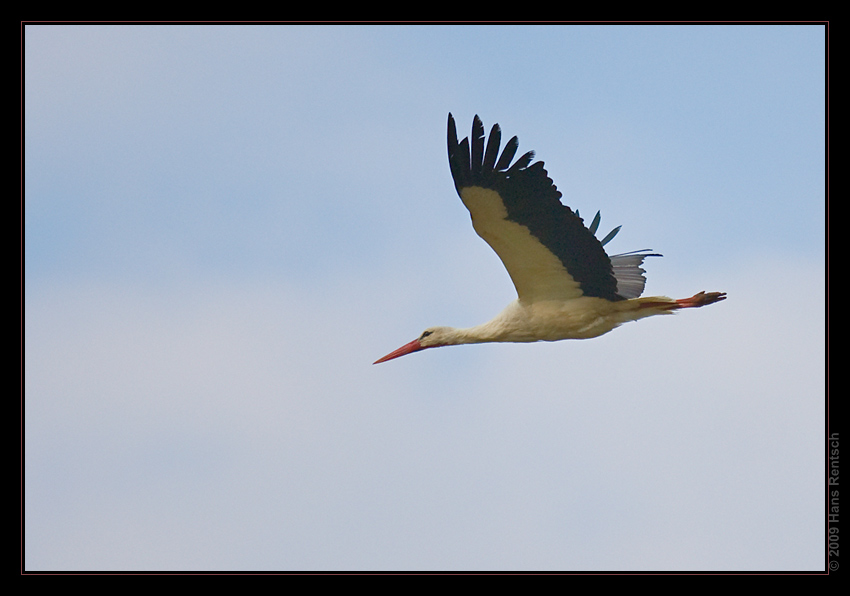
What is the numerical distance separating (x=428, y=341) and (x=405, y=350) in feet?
1.19

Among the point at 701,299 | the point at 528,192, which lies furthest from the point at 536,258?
the point at 701,299

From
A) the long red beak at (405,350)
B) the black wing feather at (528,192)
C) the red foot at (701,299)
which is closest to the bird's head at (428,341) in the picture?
the long red beak at (405,350)

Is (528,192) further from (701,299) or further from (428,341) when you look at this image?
(428,341)

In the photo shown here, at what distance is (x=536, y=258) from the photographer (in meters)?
9.99

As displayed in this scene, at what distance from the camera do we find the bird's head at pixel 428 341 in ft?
36.7

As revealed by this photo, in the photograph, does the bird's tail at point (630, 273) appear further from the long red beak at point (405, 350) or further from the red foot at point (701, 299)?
the long red beak at point (405, 350)

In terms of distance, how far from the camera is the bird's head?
11172 millimetres

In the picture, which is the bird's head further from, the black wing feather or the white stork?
the black wing feather

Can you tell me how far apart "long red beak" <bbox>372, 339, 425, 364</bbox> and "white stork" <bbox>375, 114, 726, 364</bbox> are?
0.97 ft

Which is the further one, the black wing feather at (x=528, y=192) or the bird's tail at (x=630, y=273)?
the bird's tail at (x=630, y=273)

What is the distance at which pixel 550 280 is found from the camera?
1021cm
